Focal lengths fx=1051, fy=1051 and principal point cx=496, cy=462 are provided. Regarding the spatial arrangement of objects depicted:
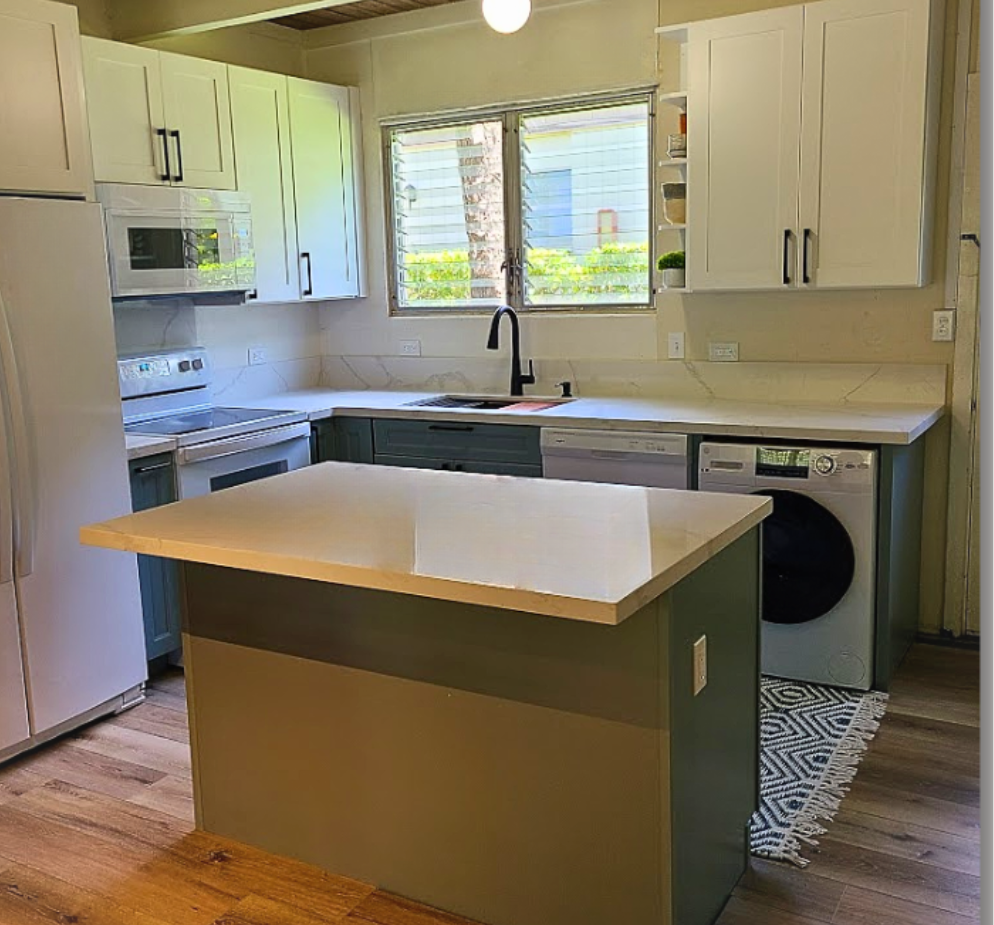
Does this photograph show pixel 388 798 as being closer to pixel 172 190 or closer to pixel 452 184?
pixel 172 190

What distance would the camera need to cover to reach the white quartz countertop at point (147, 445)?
142 inches

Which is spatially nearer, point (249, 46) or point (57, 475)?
point (57, 475)

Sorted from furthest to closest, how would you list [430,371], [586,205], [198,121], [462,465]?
[430,371] → [586,205] → [462,465] → [198,121]

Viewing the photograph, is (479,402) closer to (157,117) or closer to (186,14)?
(157,117)

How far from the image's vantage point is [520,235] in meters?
4.70

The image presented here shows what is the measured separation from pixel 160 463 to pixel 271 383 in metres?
1.38

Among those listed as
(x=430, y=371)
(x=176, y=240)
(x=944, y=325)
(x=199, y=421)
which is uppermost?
(x=176, y=240)

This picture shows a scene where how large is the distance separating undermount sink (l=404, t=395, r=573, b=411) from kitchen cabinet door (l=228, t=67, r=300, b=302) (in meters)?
0.79

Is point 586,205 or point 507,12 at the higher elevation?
point 507,12

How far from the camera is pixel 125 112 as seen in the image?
3.83 meters

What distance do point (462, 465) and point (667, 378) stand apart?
0.95 metres

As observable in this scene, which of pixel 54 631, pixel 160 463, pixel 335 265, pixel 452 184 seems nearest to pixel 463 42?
pixel 452 184

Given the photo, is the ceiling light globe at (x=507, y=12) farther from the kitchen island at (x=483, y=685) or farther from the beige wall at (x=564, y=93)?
the beige wall at (x=564, y=93)

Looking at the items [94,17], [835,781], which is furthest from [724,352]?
[94,17]
